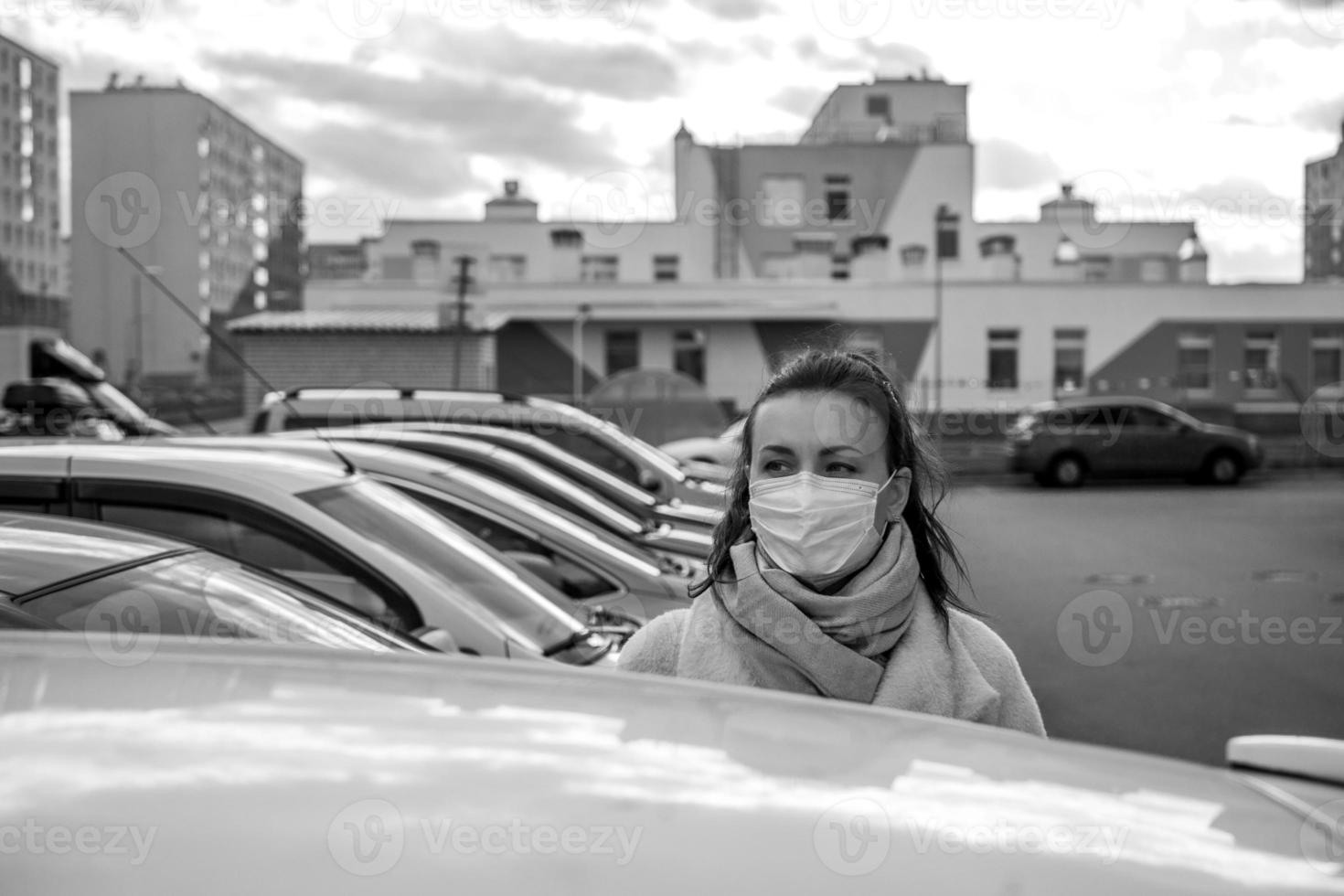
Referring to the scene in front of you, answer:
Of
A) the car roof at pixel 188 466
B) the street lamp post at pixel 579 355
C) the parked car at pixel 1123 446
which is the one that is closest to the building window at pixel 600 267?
the street lamp post at pixel 579 355

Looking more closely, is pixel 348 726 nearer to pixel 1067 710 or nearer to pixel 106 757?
pixel 106 757

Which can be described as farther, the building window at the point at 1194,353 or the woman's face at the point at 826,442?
the building window at the point at 1194,353

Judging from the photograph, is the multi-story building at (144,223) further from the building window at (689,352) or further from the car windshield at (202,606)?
the car windshield at (202,606)

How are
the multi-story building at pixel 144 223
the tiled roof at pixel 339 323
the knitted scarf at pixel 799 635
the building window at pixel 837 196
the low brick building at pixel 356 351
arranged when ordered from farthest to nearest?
1. the multi-story building at pixel 144 223
2. the building window at pixel 837 196
3. the low brick building at pixel 356 351
4. the tiled roof at pixel 339 323
5. the knitted scarf at pixel 799 635

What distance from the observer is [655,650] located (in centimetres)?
224

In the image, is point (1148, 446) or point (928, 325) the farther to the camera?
point (928, 325)

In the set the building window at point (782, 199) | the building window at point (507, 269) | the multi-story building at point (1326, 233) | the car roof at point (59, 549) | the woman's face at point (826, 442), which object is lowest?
the car roof at point (59, 549)

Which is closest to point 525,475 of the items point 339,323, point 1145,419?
point 1145,419

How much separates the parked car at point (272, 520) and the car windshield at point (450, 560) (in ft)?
0.04

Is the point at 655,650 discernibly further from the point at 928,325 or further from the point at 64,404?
the point at 928,325

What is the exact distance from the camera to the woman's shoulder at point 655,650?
2229 millimetres

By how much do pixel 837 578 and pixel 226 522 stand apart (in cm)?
268

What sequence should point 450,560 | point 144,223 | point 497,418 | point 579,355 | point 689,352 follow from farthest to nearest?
point 144,223
point 689,352
point 579,355
point 497,418
point 450,560

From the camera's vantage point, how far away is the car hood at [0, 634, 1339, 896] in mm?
1213
